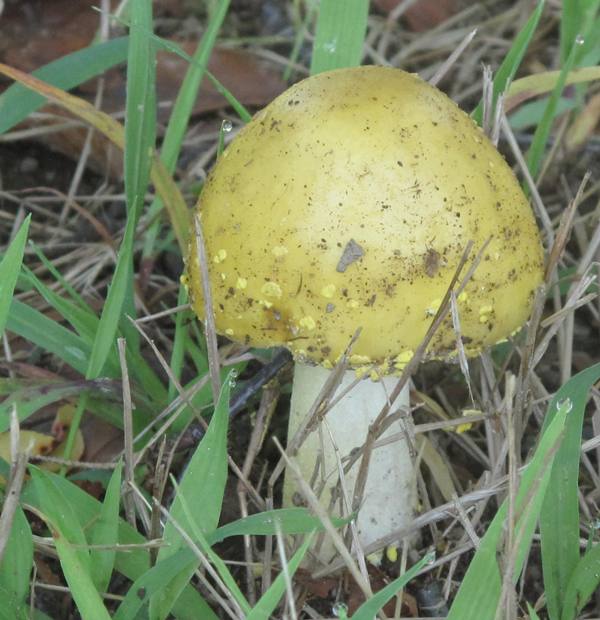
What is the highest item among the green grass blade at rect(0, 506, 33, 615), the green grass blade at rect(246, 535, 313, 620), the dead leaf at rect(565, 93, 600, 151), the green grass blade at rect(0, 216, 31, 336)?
the dead leaf at rect(565, 93, 600, 151)

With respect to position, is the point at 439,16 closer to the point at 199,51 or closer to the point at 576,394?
the point at 199,51

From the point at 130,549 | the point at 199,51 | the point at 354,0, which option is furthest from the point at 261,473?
the point at 354,0

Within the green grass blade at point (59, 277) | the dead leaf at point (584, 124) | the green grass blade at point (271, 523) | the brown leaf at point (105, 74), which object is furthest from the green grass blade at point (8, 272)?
the dead leaf at point (584, 124)

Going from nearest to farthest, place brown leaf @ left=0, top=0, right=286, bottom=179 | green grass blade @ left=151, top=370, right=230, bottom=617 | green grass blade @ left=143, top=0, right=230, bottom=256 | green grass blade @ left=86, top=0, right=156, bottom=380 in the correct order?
green grass blade @ left=151, top=370, right=230, bottom=617
green grass blade @ left=86, top=0, right=156, bottom=380
green grass blade @ left=143, top=0, right=230, bottom=256
brown leaf @ left=0, top=0, right=286, bottom=179

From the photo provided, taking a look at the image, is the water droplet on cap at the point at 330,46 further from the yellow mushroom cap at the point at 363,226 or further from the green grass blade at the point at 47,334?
the green grass blade at the point at 47,334

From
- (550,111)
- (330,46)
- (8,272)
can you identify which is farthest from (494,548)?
(330,46)

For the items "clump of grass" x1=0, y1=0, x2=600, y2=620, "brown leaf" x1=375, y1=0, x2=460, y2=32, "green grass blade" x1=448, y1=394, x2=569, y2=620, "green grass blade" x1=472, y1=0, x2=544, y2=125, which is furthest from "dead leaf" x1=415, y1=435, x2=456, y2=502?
"brown leaf" x1=375, y1=0, x2=460, y2=32

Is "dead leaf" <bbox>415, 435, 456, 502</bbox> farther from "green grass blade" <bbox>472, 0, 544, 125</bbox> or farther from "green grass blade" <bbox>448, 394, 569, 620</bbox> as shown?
"green grass blade" <bbox>472, 0, 544, 125</bbox>
